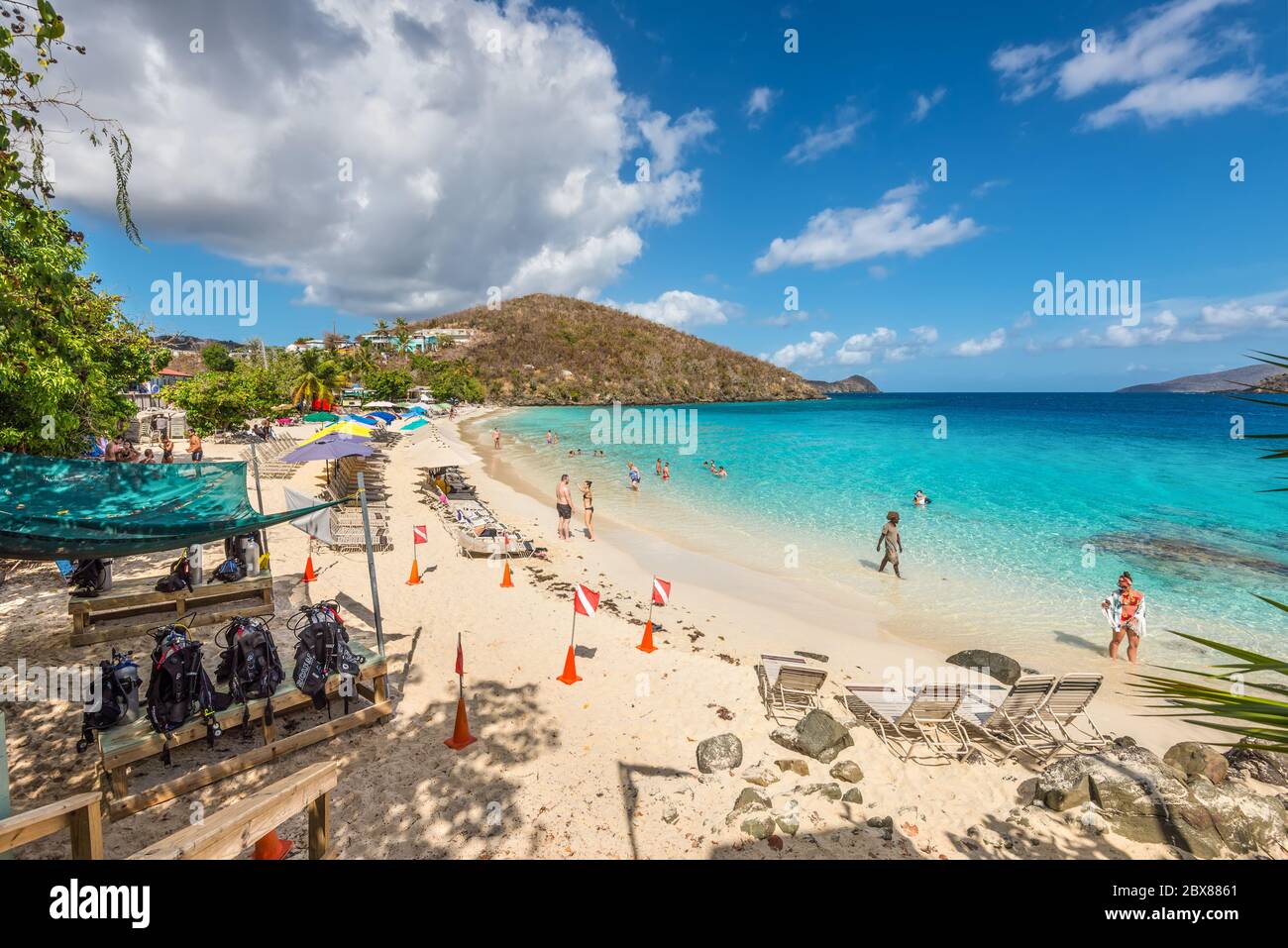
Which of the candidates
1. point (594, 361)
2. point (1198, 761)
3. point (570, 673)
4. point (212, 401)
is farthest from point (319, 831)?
point (594, 361)

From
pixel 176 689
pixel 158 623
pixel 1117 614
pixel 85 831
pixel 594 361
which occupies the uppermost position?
pixel 594 361

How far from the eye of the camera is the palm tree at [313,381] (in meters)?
48.8

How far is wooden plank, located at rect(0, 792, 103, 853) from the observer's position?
2.81m

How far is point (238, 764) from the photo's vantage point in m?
5.98

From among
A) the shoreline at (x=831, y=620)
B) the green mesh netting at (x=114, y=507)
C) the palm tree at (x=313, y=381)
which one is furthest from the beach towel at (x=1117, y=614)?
the palm tree at (x=313, y=381)

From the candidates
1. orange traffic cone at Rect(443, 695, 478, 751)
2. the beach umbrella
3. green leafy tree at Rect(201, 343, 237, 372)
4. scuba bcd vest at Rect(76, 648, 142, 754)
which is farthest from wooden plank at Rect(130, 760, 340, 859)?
green leafy tree at Rect(201, 343, 237, 372)

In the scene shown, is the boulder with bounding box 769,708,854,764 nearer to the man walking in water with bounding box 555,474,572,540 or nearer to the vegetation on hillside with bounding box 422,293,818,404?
the man walking in water with bounding box 555,474,572,540

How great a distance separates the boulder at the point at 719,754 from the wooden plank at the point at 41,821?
17.2ft

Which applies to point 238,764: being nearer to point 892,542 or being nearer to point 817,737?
point 817,737

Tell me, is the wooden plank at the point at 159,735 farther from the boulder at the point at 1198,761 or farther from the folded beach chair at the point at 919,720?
the boulder at the point at 1198,761

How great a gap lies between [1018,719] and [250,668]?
367 inches

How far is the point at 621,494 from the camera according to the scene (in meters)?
25.1

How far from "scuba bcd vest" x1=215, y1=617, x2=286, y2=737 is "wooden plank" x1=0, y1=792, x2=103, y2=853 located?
10.5 ft
